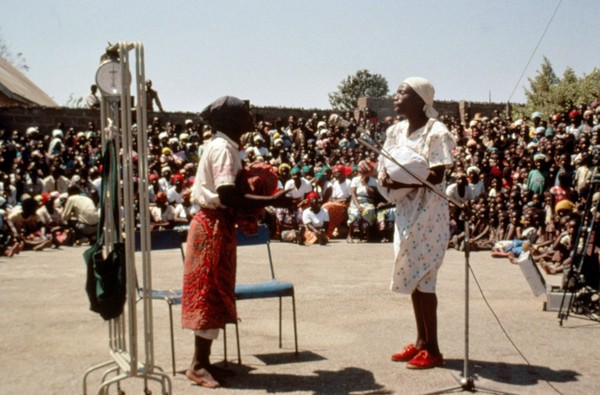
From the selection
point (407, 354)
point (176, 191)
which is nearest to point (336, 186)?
point (176, 191)

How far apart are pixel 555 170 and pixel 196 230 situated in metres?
11.3

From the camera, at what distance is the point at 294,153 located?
71.4 feet

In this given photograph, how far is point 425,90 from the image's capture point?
5.31 metres

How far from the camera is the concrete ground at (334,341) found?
5.02 meters

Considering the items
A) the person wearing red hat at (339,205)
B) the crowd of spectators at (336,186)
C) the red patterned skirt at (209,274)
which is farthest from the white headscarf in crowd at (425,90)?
the person wearing red hat at (339,205)

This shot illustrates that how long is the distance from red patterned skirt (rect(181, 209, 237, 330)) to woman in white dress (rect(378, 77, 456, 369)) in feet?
3.90

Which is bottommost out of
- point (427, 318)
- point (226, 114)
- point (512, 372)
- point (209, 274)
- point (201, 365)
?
point (512, 372)

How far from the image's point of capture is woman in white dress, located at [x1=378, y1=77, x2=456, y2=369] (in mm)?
5238

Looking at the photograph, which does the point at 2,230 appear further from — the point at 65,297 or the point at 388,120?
the point at 388,120

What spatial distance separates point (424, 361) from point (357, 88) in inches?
3153

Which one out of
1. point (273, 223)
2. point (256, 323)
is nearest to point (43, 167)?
point (273, 223)

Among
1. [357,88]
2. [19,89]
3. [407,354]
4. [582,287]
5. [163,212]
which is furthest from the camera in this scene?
[357,88]

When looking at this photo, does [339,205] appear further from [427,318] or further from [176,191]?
[427,318]

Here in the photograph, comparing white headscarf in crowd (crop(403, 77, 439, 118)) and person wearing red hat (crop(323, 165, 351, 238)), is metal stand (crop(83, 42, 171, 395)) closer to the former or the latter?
white headscarf in crowd (crop(403, 77, 439, 118))
